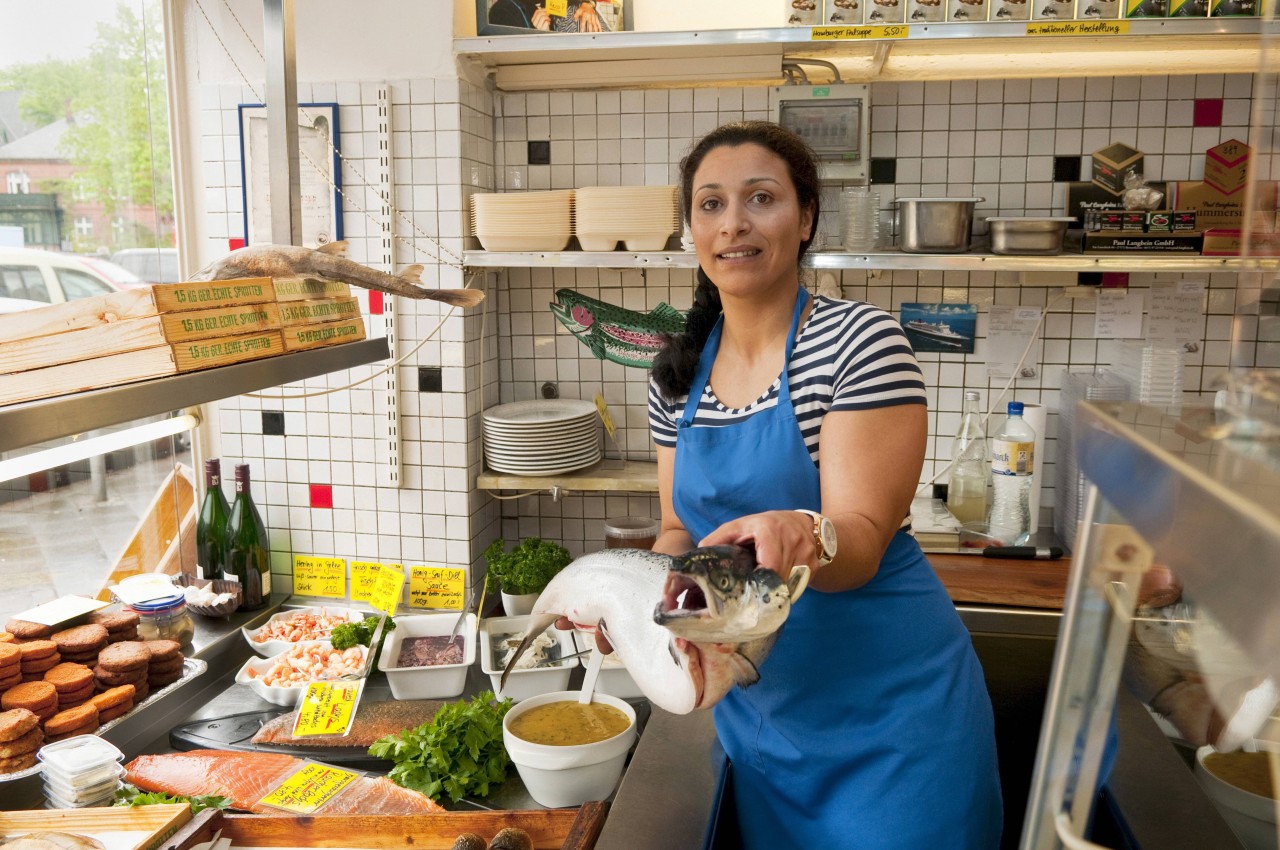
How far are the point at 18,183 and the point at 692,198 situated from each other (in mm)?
1855

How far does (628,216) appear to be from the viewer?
2.92 meters

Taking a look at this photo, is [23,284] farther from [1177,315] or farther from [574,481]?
[1177,315]

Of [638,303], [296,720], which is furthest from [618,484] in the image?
[296,720]

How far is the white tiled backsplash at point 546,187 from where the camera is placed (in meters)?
3.07

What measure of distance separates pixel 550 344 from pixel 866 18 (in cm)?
149

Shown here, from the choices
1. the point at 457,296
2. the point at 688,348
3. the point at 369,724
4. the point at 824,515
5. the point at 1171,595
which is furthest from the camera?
the point at 369,724

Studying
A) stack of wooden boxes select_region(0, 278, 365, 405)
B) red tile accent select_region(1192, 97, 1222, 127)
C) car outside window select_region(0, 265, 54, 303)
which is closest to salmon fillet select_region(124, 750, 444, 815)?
stack of wooden boxes select_region(0, 278, 365, 405)

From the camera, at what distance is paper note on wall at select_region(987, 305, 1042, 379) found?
3240 mm

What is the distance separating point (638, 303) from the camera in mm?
3420

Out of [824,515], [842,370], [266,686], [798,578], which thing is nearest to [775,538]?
[798,578]

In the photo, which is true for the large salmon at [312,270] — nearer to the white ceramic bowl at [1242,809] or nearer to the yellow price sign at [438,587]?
the white ceramic bowl at [1242,809]

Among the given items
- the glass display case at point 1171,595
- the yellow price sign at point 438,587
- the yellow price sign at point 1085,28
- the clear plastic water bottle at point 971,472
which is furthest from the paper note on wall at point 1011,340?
the glass display case at point 1171,595

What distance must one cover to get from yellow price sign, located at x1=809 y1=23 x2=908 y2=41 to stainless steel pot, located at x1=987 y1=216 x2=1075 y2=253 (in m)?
0.59

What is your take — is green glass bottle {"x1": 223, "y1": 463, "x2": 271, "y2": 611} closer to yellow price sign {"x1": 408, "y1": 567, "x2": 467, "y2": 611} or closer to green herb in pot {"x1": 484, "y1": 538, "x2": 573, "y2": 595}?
yellow price sign {"x1": 408, "y1": 567, "x2": 467, "y2": 611}
